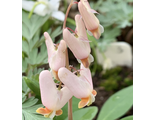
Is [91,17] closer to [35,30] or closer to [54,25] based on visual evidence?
[35,30]

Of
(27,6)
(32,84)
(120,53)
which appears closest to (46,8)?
(27,6)

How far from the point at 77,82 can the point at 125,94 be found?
34 cm

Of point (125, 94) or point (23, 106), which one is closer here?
point (23, 106)

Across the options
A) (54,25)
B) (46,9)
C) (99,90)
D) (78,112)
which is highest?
(46,9)

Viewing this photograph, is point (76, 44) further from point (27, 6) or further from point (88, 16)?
point (27, 6)

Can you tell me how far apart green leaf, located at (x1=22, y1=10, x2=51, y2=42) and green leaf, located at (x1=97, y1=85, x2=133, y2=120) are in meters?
0.40

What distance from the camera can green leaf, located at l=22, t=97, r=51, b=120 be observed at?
0.45m

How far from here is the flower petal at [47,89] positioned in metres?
0.37

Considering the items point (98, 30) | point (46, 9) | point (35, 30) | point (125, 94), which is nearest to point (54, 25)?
point (46, 9)

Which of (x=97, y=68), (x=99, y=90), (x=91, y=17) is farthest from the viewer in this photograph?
(x=97, y=68)

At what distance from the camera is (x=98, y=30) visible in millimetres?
374

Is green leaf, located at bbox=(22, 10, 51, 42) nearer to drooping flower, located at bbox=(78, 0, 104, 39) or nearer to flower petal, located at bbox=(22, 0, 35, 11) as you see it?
flower petal, located at bbox=(22, 0, 35, 11)

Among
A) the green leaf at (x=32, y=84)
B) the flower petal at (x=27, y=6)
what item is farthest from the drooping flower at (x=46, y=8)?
the green leaf at (x=32, y=84)

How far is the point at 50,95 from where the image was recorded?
373 millimetres
